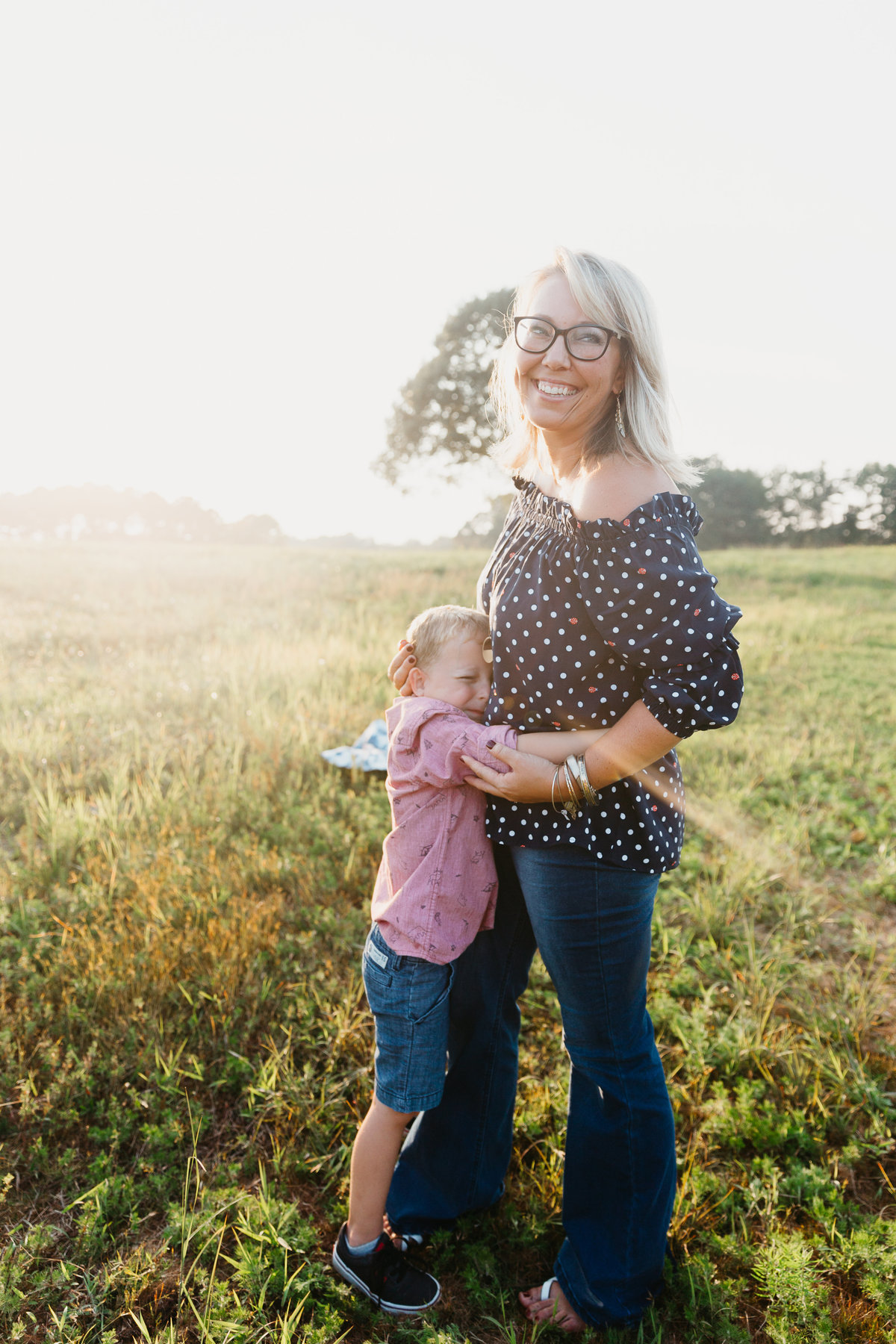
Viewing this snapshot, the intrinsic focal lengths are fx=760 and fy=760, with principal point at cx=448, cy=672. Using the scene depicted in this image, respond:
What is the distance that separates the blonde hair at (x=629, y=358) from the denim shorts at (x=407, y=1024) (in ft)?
4.52

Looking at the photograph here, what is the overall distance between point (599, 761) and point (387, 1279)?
1599 mm

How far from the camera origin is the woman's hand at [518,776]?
5.93ft

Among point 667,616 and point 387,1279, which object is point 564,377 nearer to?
point 667,616

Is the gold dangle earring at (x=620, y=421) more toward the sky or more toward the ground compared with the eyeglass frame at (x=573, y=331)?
more toward the ground

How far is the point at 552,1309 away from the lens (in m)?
2.07

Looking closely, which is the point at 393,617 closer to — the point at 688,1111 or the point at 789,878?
the point at 789,878

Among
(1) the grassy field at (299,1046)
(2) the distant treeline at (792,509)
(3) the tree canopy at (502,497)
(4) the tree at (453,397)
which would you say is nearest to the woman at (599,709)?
(1) the grassy field at (299,1046)

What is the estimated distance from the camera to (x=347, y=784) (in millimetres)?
5145

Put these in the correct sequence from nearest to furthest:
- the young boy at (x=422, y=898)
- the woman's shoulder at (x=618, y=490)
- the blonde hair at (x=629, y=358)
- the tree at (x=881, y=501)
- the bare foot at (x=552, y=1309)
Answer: the woman's shoulder at (x=618, y=490)
the blonde hair at (x=629, y=358)
the young boy at (x=422, y=898)
the bare foot at (x=552, y=1309)
the tree at (x=881, y=501)

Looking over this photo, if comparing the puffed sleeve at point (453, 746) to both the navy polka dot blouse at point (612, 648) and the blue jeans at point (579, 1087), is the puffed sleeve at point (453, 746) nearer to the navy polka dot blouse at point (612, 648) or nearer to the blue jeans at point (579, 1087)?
the navy polka dot blouse at point (612, 648)

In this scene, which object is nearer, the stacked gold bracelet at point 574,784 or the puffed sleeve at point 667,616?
the puffed sleeve at point 667,616

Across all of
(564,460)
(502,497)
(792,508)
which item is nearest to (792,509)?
(792,508)

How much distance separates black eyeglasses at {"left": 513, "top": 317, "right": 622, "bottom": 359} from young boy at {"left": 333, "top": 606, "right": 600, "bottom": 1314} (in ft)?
2.31

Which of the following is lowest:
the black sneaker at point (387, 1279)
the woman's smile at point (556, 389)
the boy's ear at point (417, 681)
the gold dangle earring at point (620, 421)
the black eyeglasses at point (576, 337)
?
the black sneaker at point (387, 1279)
